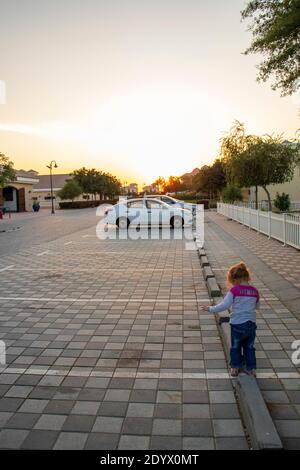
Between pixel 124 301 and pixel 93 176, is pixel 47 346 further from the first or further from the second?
pixel 93 176

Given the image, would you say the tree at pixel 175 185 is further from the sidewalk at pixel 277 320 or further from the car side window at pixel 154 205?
the sidewalk at pixel 277 320

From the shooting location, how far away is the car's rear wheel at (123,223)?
68.0 feet

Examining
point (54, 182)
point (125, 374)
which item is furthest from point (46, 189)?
point (125, 374)

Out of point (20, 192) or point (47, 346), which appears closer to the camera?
point (47, 346)

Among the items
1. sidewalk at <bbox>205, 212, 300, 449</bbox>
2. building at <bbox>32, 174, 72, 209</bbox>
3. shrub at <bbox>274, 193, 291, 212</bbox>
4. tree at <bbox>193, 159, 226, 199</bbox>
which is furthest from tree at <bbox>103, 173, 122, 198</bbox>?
sidewalk at <bbox>205, 212, 300, 449</bbox>

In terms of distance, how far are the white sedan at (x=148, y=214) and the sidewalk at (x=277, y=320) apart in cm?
749

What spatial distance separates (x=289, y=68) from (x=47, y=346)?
7.54m

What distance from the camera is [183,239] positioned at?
53.4ft

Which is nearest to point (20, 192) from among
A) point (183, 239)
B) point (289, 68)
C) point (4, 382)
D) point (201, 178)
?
point (201, 178)

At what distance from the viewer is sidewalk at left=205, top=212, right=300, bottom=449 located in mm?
3469

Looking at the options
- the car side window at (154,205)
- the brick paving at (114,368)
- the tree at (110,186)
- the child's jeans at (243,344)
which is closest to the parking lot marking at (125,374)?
the brick paving at (114,368)

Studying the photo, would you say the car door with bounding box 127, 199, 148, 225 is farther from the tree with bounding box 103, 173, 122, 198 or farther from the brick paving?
the tree with bounding box 103, 173, 122, 198

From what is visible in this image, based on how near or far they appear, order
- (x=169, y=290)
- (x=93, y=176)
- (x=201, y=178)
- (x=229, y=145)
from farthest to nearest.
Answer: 1. (x=93, y=176)
2. (x=201, y=178)
3. (x=229, y=145)
4. (x=169, y=290)

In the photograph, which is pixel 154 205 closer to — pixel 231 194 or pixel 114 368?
pixel 231 194
